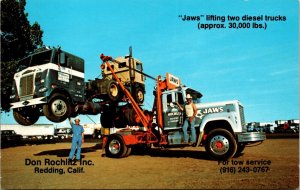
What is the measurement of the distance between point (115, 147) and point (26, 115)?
4043mm

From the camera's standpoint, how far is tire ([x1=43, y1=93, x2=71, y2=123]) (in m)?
10.1

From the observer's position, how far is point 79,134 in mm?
9859

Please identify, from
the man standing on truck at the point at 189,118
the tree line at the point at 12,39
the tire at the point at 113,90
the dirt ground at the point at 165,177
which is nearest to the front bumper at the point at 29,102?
the dirt ground at the point at 165,177

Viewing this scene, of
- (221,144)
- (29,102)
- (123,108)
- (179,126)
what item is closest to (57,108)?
(29,102)

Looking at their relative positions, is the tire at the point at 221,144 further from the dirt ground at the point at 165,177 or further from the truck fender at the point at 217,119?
the dirt ground at the point at 165,177

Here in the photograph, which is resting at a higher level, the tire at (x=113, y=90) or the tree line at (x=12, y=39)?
the tree line at (x=12, y=39)

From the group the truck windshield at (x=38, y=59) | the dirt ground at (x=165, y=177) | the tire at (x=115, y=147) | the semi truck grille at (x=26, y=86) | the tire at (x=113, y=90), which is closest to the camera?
the dirt ground at (x=165, y=177)

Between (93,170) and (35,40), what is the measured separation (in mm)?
19338

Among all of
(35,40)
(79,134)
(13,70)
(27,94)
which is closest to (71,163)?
(79,134)

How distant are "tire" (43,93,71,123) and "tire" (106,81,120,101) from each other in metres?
2.43

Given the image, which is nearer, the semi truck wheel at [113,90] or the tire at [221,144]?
the tire at [221,144]

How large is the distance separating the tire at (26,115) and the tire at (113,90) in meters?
3.26

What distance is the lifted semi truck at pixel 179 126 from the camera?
30.2 ft

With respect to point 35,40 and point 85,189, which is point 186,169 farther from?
point 35,40
